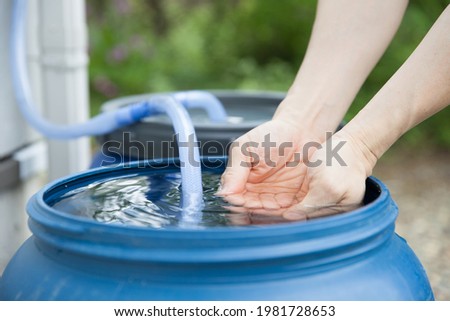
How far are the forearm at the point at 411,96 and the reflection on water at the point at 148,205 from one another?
0.29 m

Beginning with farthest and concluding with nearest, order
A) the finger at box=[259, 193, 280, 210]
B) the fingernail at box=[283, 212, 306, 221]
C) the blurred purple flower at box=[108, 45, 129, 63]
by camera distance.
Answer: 1. the blurred purple flower at box=[108, 45, 129, 63]
2. the finger at box=[259, 193, 280, 210]
3. the fingernail at box=[283, 212, 306, 221]

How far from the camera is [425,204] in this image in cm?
411

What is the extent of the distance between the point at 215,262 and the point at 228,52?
183 inches

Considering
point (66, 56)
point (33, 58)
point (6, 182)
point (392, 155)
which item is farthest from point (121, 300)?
point (392, 155)

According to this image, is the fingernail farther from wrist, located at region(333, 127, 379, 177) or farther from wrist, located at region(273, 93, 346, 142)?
wrist, located at region(273, 93, 346, 142)

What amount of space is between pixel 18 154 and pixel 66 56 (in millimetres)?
466

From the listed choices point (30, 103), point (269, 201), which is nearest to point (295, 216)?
point (269, 201)

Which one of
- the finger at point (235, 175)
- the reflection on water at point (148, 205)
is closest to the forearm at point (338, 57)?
the finger at point (235, 175)

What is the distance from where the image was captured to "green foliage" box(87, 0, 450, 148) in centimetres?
469

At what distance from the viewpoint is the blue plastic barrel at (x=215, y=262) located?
1059 millimetres

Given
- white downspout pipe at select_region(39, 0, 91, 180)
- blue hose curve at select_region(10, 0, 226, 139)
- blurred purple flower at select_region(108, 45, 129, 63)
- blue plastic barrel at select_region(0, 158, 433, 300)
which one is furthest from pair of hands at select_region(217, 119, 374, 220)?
blurred purple flower at select_region(108, 45, 129, 63)

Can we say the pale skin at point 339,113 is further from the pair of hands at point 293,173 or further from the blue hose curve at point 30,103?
the blue hose curve at point 30,103

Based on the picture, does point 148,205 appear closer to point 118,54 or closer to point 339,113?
point 339,113

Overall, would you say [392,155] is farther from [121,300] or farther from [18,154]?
[121,300]
